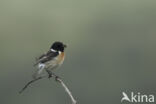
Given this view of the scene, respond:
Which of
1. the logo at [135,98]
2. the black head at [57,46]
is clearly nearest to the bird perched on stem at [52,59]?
the black head at [57,46]

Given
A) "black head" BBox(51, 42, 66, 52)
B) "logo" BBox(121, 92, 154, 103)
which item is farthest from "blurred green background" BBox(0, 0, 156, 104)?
"black head" BBox(51, 42, 66, 52)

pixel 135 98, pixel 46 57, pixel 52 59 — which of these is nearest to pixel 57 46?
pixel 52 59

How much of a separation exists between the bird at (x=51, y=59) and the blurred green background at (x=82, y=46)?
9853 millimetres

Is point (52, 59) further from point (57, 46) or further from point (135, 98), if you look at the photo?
point (135, 98)

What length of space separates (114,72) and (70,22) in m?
9.65

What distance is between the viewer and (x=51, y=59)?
41.7ft

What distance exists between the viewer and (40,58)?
12375 millimetres

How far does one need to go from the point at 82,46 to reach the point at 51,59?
25.1m

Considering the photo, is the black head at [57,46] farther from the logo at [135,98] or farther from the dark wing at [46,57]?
the logo at [135,98]

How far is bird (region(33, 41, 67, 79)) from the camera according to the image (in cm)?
1241

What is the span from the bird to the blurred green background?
985 centimetres


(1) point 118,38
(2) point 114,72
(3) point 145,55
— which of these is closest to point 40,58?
(2) point 114,72

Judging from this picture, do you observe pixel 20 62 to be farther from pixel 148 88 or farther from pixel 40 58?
pixel 40 58

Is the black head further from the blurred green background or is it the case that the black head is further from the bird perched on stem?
the blurred green background
